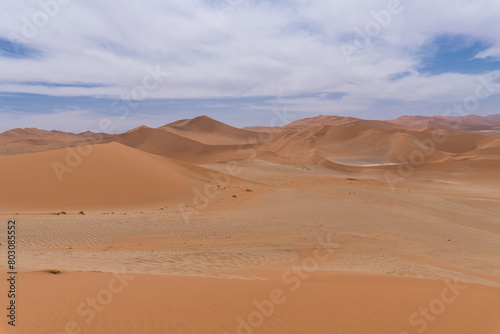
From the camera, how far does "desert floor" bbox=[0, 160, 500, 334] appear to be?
15.2 feet

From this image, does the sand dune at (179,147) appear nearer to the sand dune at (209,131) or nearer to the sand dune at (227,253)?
the sand dune at (209,131)

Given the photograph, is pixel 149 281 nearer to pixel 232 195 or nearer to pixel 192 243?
pixel 192 243

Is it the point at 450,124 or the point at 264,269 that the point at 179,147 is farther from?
the point at 450,124

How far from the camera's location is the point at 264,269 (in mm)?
8250

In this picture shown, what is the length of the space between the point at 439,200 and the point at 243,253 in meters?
17.6

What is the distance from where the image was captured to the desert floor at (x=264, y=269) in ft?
15.2

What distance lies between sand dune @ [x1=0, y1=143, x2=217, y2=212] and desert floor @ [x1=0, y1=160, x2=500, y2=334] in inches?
99.0

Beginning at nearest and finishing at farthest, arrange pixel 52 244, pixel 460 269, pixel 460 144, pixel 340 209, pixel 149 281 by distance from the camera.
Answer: pixel 149 281 → pixel 460 269 → pixel 52 244 → pixel 340 209 → pixel 460 144

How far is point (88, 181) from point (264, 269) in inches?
595

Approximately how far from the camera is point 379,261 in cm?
938

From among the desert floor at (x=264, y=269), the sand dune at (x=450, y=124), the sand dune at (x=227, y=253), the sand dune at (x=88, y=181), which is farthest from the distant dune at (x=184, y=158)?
the sand dune at (x=450, y=124)

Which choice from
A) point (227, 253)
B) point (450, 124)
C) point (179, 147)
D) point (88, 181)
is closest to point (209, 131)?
point (179, 147)

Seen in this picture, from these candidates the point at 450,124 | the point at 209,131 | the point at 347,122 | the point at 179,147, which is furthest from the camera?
the point at 450,124

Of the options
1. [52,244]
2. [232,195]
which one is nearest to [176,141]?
[232,195]
